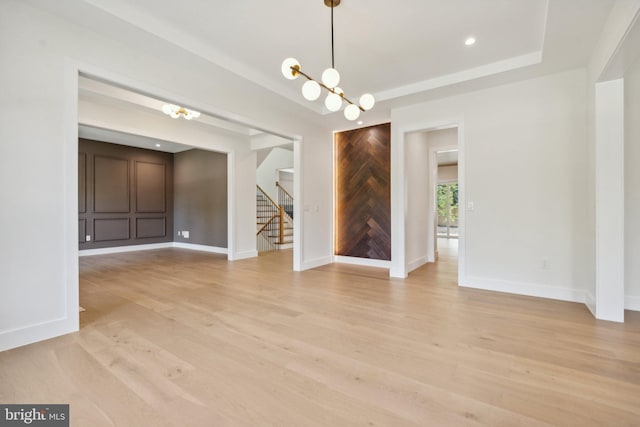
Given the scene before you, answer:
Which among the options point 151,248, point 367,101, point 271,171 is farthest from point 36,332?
point 271,171

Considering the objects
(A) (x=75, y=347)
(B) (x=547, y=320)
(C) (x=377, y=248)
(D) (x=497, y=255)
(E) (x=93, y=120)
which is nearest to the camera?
(A) (x=75, y=347)

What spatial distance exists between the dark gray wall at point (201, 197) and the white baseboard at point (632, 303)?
738 cm

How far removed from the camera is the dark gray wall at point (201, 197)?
7734 millimetres

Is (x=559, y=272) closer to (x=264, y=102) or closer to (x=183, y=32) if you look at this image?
(x=264, y=102)

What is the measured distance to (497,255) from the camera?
4059 millimetres

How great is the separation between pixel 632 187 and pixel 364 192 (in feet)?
12.3

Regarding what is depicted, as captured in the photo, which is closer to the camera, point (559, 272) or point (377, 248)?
point (559, 272)

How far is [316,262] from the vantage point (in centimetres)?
584

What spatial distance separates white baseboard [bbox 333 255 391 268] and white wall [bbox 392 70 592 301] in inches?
66.4

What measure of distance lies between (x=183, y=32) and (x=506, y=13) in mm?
3184

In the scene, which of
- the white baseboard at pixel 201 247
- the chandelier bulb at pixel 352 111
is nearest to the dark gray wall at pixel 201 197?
the white baseboard at pixel 201 247

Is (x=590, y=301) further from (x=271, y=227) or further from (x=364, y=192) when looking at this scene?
(x=271, y=227)

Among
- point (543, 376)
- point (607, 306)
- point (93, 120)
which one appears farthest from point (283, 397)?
point (93, 120)

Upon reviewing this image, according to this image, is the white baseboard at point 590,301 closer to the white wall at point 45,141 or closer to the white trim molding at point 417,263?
the white trim molding at point 417,263
